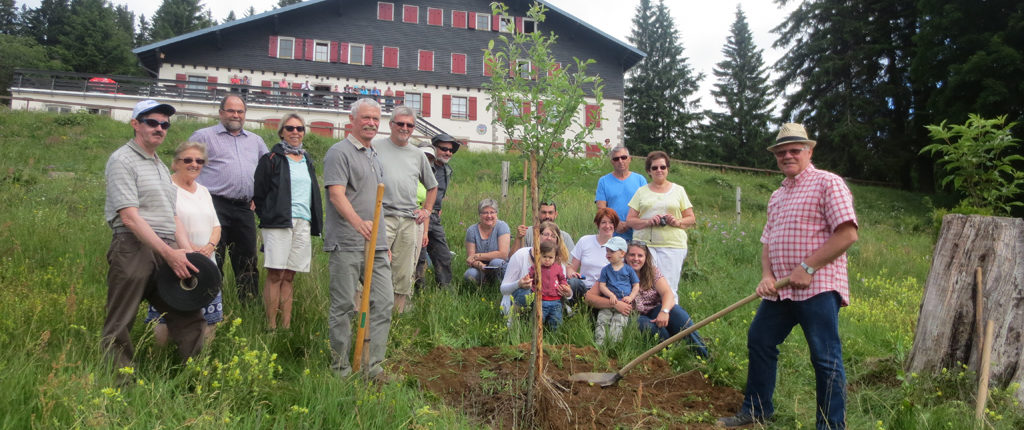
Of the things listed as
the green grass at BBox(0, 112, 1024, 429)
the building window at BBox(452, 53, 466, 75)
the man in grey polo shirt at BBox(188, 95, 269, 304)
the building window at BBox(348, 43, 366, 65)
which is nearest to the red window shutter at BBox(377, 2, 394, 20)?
the building window at BBox(348, 43, 366, 65)

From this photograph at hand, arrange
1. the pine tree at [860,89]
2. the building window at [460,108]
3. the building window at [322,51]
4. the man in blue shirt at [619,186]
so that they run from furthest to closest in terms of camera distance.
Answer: the building window at [460,108], the building window at [322,51], the pine tree at [860,89], the man in blue shirt at [619,186]

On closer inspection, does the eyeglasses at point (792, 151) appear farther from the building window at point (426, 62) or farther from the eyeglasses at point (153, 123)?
the building window at point (426, 62)

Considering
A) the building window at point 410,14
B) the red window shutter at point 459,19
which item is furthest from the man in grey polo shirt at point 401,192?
the red window shutter at point 459,19

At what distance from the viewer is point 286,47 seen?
28328 mm

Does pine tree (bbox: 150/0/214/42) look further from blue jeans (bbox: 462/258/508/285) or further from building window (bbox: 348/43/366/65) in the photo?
blue jeans (bbox: 462/258/508/285)

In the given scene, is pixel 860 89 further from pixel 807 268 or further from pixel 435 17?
pixel 807 268

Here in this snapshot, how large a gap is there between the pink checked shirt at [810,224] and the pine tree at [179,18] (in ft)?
187

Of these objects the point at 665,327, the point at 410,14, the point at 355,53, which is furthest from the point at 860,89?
the point at 665,327

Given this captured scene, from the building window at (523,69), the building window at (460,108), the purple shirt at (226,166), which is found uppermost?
the building window at (460,108)

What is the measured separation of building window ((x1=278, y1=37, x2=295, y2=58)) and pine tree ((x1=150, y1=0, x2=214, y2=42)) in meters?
28.1

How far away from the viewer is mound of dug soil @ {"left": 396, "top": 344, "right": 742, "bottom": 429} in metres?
3.42

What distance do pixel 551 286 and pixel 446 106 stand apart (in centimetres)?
2582

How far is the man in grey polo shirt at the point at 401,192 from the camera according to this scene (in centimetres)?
436

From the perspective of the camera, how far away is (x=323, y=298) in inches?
195
